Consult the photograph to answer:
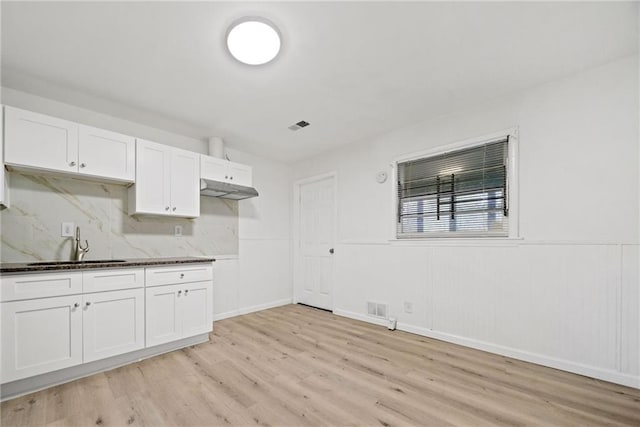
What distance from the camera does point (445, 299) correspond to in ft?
10.1

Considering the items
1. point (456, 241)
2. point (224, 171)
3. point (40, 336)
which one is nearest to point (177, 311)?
point (40, 336)

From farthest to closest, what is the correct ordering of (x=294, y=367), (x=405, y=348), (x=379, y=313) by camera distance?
1. (x=379, y=313)
2. (x=405, y=348)
3. (x=294, y=367)

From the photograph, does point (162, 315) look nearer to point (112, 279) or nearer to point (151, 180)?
point (112, 279)

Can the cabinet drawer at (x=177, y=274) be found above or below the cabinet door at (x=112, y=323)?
above

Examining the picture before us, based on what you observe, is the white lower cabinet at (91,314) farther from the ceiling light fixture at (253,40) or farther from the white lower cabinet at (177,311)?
the ceiling light fixture at (253,40)

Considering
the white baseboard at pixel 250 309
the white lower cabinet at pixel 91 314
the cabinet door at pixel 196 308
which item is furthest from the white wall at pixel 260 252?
the white lower cabinet at pixel 91 314

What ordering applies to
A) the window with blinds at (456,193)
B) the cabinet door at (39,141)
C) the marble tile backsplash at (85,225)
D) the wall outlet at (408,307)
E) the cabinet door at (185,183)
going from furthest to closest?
the wall outlet at (408,307)
the cabinet door at (185,183)
the window with blinds at (456,193)
the marble tile backsplash at (85,225)
the cabinet door at (39,141)

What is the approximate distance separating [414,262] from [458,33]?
233 cm

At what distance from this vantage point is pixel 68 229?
276cm

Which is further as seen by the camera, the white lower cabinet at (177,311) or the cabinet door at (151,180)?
the cabinet door at (151,180)

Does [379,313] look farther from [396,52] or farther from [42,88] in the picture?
[42,88]

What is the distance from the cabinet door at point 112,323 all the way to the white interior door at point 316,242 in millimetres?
2541

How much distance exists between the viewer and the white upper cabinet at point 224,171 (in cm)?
354

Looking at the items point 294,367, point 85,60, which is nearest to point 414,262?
point 294,367
